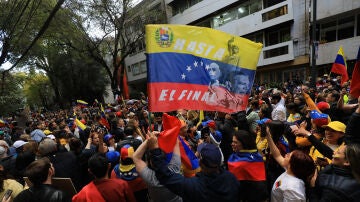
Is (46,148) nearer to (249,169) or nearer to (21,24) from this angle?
(249,169)

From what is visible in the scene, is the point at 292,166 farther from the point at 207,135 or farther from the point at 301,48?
the point at 301,48

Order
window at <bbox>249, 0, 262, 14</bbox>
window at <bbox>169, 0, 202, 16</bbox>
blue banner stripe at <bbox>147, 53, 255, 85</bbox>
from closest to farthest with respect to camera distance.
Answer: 1. blue banner stripe at <bbox>147, 53, 255, 85</bbox>
2. window at <bbox>249, 0, 262, 14</bbox>
3. window at <bbox>169, 0, 202, 16</bbox>

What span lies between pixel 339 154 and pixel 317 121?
5.89 feet

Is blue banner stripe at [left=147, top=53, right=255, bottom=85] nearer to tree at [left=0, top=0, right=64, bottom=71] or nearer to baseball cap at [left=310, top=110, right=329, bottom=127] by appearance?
baseball cap at [left=310, top=110, right=329, bottom=127]

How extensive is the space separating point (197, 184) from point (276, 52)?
68.2 ft

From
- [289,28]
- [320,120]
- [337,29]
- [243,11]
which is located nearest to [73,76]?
[243,11]

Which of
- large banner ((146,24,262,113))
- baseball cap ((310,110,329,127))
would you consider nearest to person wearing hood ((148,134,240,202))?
large banner ((146,24,262,113))

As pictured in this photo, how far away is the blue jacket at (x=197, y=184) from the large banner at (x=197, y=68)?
0.84 metres

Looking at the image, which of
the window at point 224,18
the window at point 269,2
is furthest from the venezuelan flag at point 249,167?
the window at point 224,18

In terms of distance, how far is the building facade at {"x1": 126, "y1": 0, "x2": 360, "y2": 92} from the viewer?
17328 millimetres

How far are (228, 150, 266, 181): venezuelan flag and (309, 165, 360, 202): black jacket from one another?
80cm

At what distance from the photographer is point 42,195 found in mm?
2357

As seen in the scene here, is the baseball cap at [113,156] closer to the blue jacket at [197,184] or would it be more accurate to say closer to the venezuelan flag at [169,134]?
the venezuelan flag at [169,134]

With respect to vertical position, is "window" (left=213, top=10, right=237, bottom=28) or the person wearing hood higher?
"window" (left=213, top=10, right=237, bottom=28)
